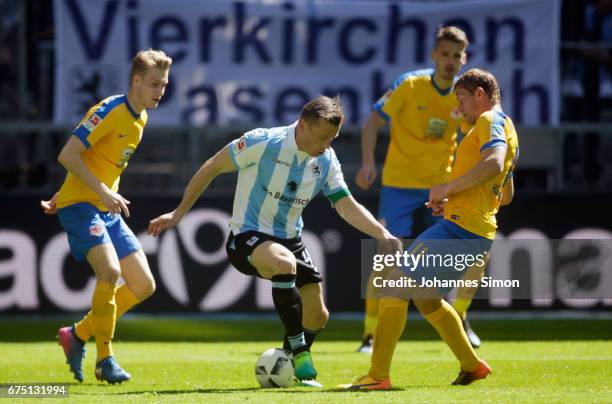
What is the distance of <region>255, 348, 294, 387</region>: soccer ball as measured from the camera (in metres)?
7.22

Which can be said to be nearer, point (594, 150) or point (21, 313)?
point (21, 313)

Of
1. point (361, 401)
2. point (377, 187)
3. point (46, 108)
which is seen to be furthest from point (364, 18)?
point (361, 401)

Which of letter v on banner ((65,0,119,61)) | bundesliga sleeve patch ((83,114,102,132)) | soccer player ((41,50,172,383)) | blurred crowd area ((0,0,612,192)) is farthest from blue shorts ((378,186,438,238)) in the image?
letter v on banner ((65,0,119,61))

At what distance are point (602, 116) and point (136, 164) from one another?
17.9ft

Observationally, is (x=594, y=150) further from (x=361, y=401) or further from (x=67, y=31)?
(x=361, y=401)

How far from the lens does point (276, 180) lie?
7.39m

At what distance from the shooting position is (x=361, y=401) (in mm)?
6344

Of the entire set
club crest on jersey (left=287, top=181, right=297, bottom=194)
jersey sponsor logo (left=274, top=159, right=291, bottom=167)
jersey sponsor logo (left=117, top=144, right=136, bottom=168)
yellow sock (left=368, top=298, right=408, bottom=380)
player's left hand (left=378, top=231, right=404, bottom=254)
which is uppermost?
jersey sponsor logo (left=117, top=144, right=136, bottom=168)

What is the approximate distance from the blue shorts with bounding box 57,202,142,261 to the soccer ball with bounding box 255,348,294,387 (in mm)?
1389

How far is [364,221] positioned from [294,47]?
6.53m

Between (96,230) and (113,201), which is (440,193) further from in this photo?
(96,230)

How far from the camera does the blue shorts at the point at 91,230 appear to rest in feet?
25.8

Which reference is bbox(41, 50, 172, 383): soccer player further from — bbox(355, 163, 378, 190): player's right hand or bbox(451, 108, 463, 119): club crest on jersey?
bbox(451, 108, 463, 119): club crest on jersey

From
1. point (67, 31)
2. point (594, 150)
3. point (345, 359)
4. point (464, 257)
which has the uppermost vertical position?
point (67, 31)
